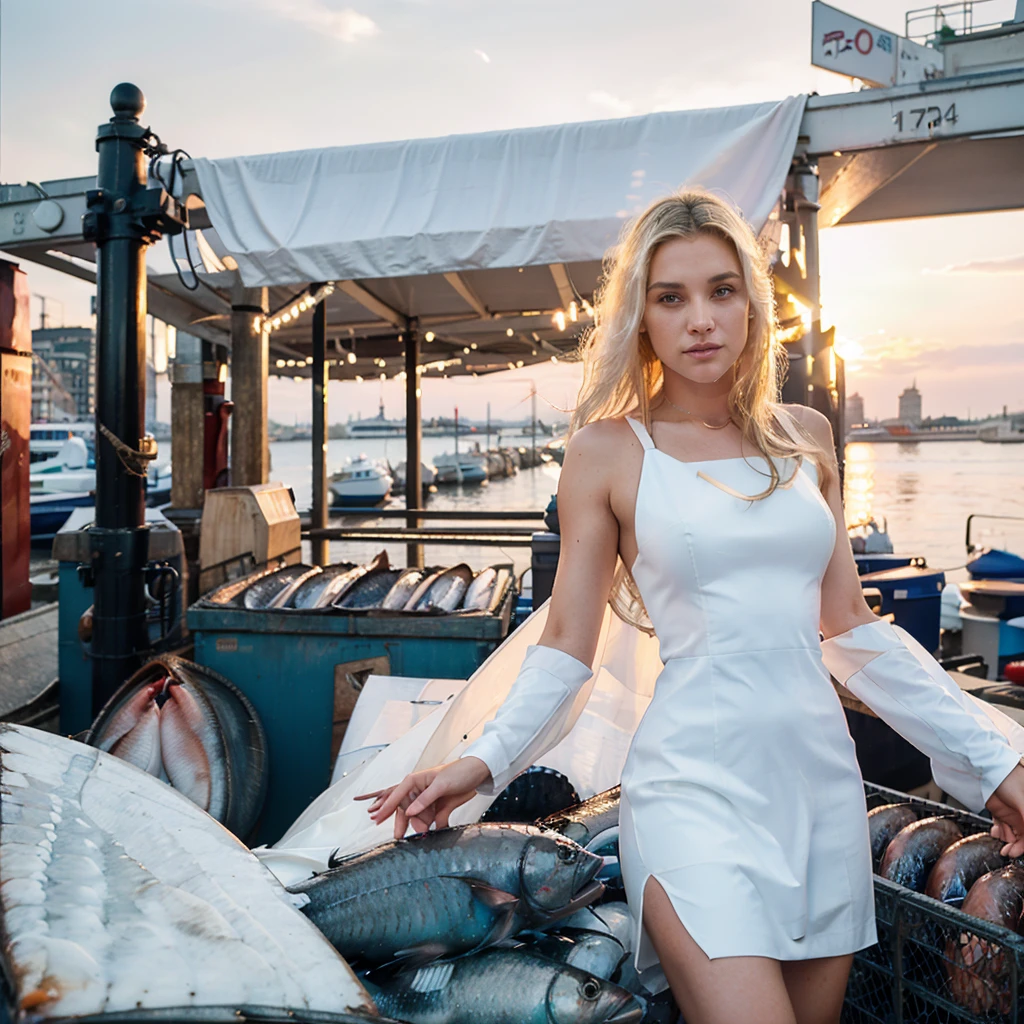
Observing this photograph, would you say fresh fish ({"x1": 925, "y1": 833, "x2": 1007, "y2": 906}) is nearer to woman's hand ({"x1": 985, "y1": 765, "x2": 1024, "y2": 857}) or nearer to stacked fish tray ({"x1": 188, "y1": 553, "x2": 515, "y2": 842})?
woman's hand ({"x1": 985, "y1": 765, "x2": 1024, "y2": 857})

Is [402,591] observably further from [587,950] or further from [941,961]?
[941,961]

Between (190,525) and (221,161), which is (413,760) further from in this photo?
(190,525)

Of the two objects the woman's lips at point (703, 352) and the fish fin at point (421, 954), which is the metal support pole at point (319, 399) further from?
the fish fin at point (421, 954)

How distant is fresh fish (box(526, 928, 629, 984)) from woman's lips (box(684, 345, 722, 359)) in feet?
4.11

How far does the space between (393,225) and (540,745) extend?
13.9ft

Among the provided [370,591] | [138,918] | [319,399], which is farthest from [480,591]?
[319,399]

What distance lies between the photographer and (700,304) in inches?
71.4

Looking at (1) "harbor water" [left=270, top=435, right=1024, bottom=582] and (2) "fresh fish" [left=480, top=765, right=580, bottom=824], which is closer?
(2) "fresh fish" [left=480, top=765, right=580, bottom=824]

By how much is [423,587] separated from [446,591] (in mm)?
141

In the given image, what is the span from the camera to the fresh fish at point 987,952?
5.76 feet

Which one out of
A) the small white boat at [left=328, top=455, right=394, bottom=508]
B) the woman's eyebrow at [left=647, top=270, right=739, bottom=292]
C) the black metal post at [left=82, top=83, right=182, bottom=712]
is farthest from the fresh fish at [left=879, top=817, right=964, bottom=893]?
the small white boat at [left=328, top=455, right=394, bottom=508]

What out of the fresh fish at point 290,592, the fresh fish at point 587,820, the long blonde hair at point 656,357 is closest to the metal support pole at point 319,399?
the fresh fish at point 290,592

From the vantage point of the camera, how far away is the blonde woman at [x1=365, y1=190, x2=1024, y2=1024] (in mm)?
1518

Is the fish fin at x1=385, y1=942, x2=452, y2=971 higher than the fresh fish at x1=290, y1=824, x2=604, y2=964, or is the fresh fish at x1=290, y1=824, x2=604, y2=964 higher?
the fresh fish at x1=290, y1=824, x2=604, y2=964
